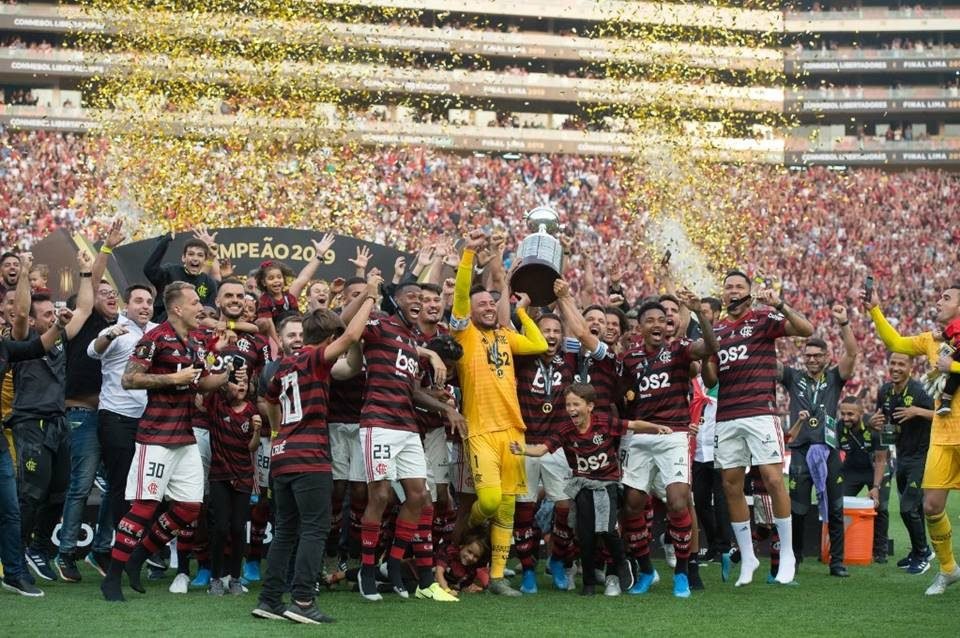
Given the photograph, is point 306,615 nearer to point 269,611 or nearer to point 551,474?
point 269,611

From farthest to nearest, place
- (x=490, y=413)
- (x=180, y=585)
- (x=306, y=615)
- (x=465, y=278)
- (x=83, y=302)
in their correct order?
(x=83, y=302) < (x=490, y=413) < (x=180, y=585) < (x=465, y=278) < (x=306, y=615)

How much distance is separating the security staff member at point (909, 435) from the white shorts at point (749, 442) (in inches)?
85.9

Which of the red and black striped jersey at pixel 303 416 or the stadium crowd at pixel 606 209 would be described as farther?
the stadium crowd at pixel 606 209

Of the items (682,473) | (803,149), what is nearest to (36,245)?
(682,473)

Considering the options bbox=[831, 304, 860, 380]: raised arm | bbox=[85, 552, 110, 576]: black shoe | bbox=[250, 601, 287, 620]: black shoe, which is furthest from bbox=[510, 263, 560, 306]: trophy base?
bbox=[85, 552, 110, 576]: black shoe

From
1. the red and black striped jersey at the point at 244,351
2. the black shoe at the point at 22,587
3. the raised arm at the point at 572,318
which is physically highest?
the raised arm at the point at 572,318

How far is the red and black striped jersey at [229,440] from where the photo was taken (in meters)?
10.6

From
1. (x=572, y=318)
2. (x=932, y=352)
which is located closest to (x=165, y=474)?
(x=572, y=318)

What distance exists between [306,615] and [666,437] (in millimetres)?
3380

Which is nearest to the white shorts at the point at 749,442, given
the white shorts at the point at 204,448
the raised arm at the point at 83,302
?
the white shorts at the point at 204,448

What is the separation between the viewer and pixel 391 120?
63938 mm

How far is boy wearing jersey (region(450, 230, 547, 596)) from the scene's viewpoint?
10.4 m

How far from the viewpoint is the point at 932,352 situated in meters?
11.4

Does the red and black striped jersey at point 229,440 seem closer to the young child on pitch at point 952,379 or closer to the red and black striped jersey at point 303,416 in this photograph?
the red and black striped jersey at point 303,416
